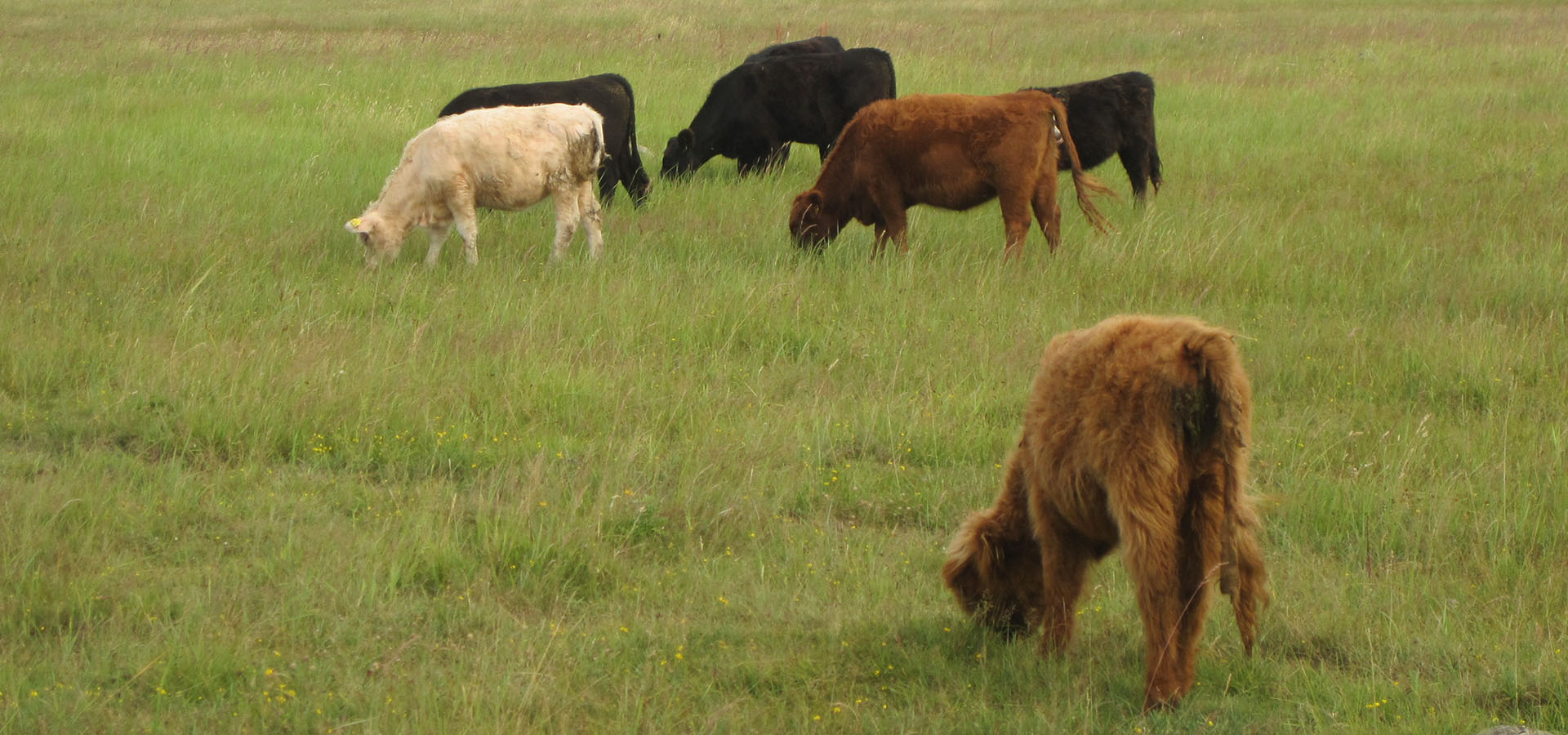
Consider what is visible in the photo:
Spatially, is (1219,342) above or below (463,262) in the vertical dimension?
above

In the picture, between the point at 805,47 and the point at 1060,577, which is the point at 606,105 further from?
the point at 1060,577

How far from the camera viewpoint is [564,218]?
933 centimetres

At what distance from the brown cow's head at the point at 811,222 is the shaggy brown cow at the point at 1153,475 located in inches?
221

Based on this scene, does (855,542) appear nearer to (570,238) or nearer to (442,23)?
(570,238)

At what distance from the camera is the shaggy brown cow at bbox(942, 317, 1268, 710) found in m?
3.42

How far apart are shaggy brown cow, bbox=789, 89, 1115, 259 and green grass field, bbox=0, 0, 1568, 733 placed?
0.30 m

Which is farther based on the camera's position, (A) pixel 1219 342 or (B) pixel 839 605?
(B) pixel 839 605

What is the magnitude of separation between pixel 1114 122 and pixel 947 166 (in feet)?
9.48

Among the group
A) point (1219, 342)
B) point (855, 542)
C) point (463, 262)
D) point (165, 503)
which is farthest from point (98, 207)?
point (1219, 342)

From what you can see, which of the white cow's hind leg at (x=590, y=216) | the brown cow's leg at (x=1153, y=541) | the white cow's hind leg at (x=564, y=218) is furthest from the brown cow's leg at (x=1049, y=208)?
the brown cow's leg at (x=1153, y=541)

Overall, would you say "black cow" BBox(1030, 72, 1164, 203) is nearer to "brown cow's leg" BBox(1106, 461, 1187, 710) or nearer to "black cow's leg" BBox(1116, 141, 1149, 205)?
"black cow's leg" BBox(1116, 141, 1149, 205)

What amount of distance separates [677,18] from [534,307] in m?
20.1

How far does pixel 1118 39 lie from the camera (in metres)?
22.4

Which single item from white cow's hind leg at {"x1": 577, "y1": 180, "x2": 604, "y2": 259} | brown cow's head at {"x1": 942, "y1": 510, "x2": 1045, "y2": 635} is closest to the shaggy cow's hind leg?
white cow's hind leg at {"x1": 577, "y1": 180, "x2": 604, "y2": 259}
